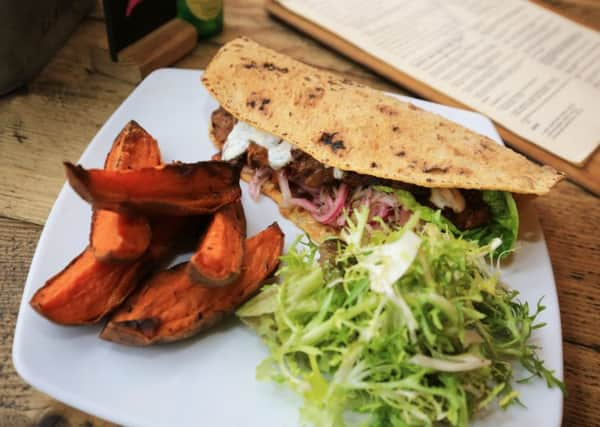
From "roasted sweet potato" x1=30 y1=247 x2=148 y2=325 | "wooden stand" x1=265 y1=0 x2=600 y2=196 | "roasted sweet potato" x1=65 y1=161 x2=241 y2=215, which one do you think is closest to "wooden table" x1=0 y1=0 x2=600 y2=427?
"wooden stand" x1=265 y1=0 x2=600 y2=196

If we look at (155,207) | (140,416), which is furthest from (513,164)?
(140,416)

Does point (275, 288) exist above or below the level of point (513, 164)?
below

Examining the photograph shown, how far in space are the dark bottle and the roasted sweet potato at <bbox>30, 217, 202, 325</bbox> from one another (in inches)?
57.1

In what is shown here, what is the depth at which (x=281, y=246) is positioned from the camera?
5.00 ft

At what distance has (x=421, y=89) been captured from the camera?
238cm

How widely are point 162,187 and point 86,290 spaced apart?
0.91ft

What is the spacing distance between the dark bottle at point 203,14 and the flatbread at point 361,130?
26.9 inches

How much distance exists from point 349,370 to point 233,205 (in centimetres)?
53

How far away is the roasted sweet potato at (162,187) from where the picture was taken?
1227mm

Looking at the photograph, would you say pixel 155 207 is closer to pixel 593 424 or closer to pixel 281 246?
pixel 281 246

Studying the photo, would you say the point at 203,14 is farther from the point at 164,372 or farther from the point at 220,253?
the point at 164,372

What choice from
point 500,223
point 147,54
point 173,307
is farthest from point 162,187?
point 147,54

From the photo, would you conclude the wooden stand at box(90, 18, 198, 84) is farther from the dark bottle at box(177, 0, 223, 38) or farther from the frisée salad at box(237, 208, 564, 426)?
the frisée salad at box(237, 208, 564, 426)

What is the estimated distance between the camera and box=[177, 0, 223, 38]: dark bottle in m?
2.48
